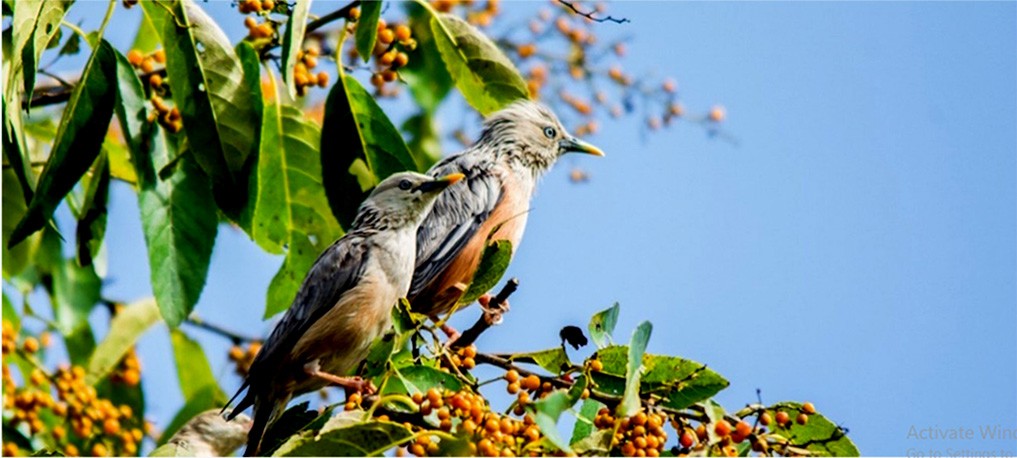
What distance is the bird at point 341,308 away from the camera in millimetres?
5355

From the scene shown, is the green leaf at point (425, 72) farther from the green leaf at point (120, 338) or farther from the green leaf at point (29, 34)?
the green leaf at point (29, 34)

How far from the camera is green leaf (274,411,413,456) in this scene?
3.88 metres

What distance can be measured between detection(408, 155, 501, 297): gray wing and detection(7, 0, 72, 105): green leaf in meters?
1.87

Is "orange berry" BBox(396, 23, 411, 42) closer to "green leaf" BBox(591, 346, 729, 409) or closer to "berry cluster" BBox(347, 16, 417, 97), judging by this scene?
"berry cluster" BBox(347, 16, 417, 97)

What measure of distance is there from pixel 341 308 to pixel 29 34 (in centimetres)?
144

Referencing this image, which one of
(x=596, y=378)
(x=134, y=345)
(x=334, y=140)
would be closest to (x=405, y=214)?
(x=334, y=140)

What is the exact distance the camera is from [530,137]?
7195 millimetres

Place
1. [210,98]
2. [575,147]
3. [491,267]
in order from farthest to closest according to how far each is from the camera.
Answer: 1. [575,147]
2. [210,98]
3. [491,267]

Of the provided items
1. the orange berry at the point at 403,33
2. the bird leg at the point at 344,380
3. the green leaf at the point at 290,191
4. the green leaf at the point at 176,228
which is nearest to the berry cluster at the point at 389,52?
the orange berry at the point at 403,33

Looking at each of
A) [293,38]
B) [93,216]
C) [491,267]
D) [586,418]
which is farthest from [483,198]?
[586,418]

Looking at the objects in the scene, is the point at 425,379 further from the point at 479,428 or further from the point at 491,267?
the point at 491,267

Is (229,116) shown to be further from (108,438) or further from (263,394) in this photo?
(108,438)

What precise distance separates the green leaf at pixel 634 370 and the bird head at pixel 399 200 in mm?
1836

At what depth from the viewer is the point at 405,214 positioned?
18.6 feet
